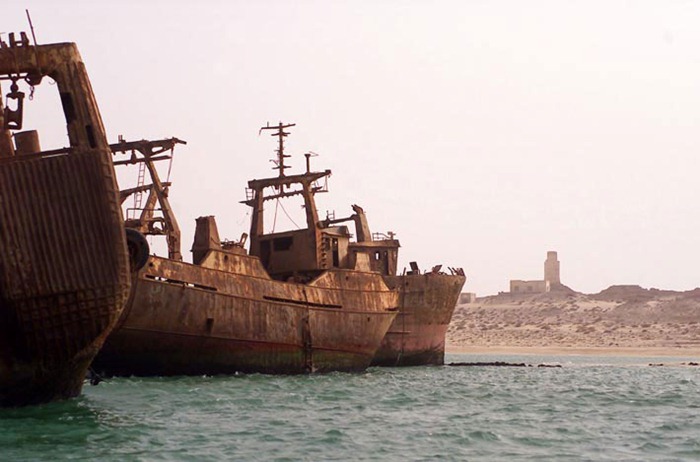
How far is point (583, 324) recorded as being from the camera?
91.2 meters

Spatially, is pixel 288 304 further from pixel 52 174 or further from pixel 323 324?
pixel 52 174

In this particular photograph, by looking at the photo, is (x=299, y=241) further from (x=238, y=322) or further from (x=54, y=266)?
(x=54, y=266)

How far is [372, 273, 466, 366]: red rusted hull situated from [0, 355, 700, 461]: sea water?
11227 mm

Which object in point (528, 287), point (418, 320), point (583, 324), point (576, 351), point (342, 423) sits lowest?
point (342, 423)

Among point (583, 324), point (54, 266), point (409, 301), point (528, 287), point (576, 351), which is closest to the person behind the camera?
point (54, 266)

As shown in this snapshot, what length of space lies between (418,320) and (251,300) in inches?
540

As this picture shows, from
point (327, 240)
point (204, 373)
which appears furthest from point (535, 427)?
point (327, 240)

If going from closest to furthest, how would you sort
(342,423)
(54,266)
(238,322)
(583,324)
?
(54,266)
(342,423)
(238,322)
(583,324)

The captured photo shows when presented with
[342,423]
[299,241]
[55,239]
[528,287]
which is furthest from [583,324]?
[55,239]

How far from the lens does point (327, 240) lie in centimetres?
3356

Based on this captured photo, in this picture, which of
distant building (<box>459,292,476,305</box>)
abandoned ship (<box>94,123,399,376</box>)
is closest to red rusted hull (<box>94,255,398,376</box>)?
abandoned ship (<box>94,123,399,376</box>)

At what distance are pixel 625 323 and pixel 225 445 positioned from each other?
8001 centimetres

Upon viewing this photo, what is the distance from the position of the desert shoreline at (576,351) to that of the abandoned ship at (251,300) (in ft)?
121

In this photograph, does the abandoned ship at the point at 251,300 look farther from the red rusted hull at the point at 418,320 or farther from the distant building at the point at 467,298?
the distant building at the point at 467,298
